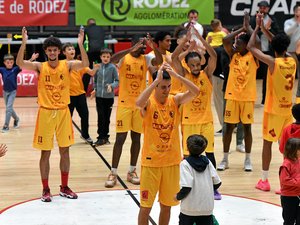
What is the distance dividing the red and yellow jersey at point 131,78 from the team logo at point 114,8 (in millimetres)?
9066

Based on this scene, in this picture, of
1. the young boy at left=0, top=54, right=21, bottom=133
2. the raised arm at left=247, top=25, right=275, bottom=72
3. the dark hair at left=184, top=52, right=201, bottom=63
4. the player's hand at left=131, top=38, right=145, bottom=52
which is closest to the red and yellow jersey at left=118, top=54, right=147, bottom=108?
the player's hand at left=131, top=38, right=145, bottom=52

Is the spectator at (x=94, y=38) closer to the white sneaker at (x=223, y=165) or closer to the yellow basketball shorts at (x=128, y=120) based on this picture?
the white sneaker at (x=223, y=165)

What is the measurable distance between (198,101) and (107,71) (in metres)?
3.62

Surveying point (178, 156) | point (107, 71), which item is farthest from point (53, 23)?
point (178, 156)

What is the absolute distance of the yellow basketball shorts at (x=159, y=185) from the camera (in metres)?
7.03

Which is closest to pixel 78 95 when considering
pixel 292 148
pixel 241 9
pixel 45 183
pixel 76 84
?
pixel 76 84

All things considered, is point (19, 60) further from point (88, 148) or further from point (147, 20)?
point (147, 20)

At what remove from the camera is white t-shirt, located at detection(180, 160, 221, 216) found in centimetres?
627

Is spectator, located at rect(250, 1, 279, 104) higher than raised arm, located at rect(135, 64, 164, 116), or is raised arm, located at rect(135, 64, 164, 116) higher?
spectator, located at rect(250, 1, 279, 104)

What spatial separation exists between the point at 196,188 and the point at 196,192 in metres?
0.03

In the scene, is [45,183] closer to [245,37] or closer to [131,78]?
[131,78]

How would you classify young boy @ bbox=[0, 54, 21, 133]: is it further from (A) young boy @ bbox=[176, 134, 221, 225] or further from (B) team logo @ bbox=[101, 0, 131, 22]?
(A) young boy @ bbox=[176, 134, 221, 225]

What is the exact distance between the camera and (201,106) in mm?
9094

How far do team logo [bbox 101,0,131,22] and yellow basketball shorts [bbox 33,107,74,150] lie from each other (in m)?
10.2
